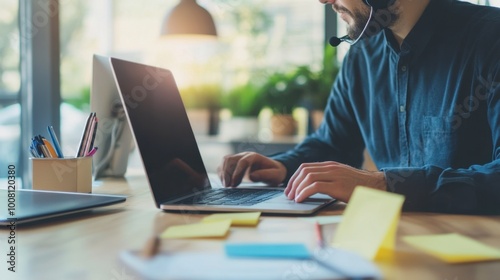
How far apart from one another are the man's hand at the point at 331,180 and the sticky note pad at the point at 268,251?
0.35m

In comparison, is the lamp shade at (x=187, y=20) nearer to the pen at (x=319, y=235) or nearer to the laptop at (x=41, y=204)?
the laptop at (x=41, y=204)

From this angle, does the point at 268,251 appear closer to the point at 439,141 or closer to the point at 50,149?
the point at 50,149

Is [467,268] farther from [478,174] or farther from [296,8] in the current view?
[296,8]

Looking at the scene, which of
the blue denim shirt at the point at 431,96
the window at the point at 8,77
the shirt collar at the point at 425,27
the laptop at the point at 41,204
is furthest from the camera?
the window at the point at 8,77

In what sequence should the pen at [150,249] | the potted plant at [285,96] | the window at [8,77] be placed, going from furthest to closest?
the potted plant at [285,96] → the window at [8,77] → the pen at [150,249]

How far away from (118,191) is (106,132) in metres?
0.29

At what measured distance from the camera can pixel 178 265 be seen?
507 millimetres

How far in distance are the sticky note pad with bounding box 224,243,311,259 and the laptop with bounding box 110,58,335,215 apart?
12.2 inches

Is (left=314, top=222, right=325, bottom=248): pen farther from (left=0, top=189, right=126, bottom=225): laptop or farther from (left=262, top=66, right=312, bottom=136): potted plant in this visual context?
(left=262, top=66, right=312, bottom=136): potted plant

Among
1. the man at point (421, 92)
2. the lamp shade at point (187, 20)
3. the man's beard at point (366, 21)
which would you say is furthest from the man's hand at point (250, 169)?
the lamp shade at point (187, 20)

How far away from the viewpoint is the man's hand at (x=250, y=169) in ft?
4.21

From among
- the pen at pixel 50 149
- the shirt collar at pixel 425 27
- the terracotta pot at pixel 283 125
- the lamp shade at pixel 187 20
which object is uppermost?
the lamp shade at pixel 187 20

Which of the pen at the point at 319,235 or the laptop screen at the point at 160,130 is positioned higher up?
the laptop screen at the point at 160,130

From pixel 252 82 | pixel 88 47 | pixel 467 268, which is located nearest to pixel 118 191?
pixel 467 268
